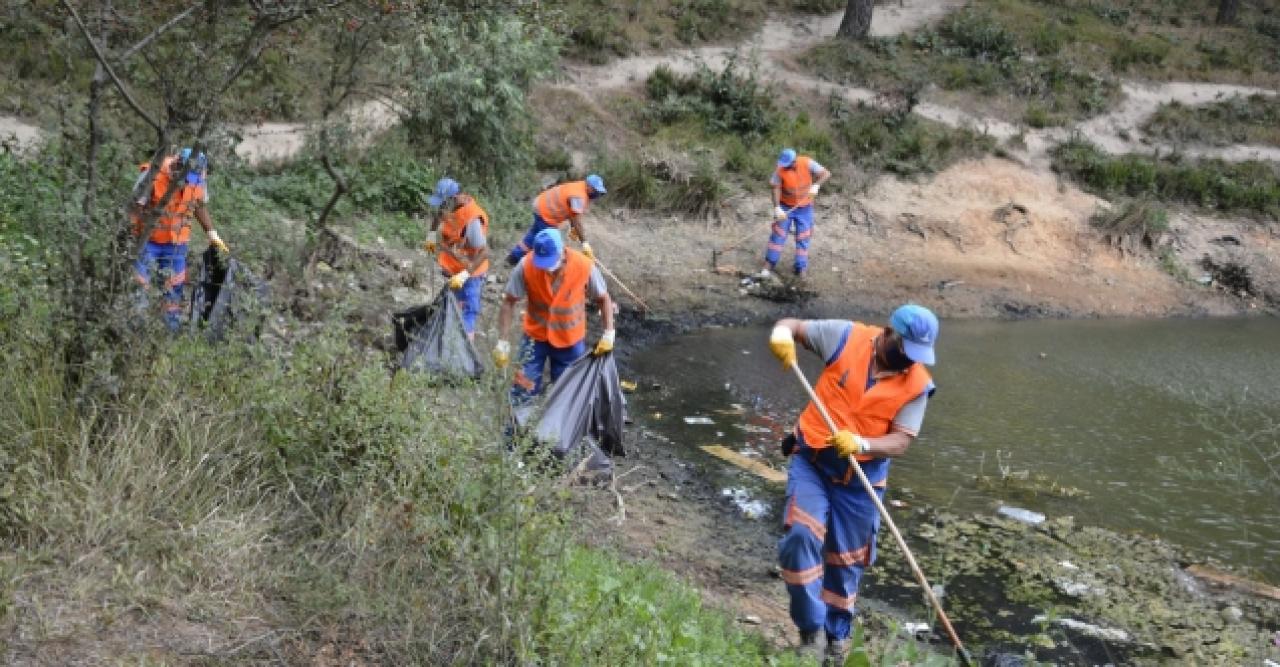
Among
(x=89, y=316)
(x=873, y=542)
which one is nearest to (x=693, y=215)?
(x=873, y=542)

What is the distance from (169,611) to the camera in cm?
338

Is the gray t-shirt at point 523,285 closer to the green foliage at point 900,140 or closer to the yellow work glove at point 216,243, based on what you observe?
the yellow work glove at point 216,243

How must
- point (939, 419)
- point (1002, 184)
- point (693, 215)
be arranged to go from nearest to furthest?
point (939, 419) → point (693, 215) → point (1002, 184)

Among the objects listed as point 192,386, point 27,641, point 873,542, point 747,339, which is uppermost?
point 192,386

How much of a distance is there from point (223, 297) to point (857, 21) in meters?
14.9

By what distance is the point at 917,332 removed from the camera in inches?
178

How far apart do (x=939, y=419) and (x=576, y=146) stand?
7200mm

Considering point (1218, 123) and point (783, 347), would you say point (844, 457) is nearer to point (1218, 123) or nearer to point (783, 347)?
point (783, 347)

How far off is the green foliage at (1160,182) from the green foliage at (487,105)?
835 centimetres

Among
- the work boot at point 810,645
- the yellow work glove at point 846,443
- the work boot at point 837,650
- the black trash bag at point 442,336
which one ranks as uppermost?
the yellow work glove at point 846,443

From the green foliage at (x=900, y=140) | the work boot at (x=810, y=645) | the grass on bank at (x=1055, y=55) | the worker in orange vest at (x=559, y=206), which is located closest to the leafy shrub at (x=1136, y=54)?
the grass on bank at (x=1055, y=55)

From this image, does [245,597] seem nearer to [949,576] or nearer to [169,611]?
[169,611]

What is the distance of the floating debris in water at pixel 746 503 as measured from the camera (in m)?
6.54

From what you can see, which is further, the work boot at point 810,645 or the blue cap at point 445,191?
the blue cap at point 445,191
